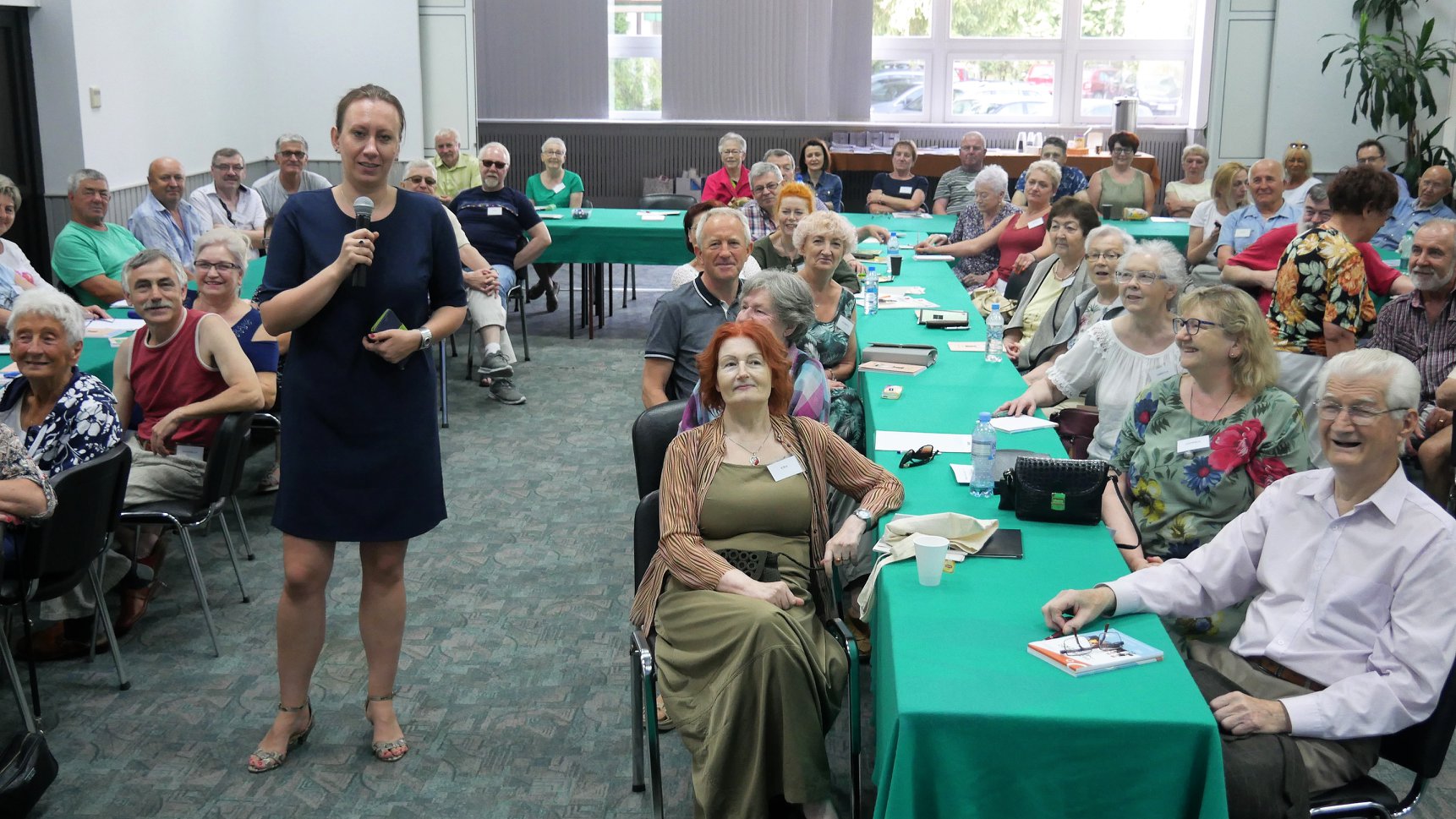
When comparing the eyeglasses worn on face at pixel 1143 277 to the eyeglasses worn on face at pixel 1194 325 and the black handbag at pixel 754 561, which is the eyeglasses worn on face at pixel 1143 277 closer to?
the eyeglasses worn on face at pixel 1194 325

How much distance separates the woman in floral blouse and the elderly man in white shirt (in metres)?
0.49

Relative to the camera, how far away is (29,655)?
333 cm

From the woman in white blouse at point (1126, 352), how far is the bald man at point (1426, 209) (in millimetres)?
4817

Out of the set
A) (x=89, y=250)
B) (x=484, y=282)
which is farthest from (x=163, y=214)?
(x=484, y=282)

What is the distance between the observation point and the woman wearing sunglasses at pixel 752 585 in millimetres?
2688

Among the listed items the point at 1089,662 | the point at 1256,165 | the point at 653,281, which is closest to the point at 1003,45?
the point at 653,281

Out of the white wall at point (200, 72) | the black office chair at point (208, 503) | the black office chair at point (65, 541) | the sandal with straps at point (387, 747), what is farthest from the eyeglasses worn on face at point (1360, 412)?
the white wall at point (200, 72)

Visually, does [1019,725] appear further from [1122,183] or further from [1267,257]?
[1122,183]

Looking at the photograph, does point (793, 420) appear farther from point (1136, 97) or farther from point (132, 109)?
point (1136, 97)

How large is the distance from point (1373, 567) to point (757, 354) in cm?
145

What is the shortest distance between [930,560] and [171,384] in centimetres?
292

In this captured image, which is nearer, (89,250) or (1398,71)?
(89,250)

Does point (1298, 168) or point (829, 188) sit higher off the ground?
point (1298, 168)

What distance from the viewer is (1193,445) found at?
3.25 metres
